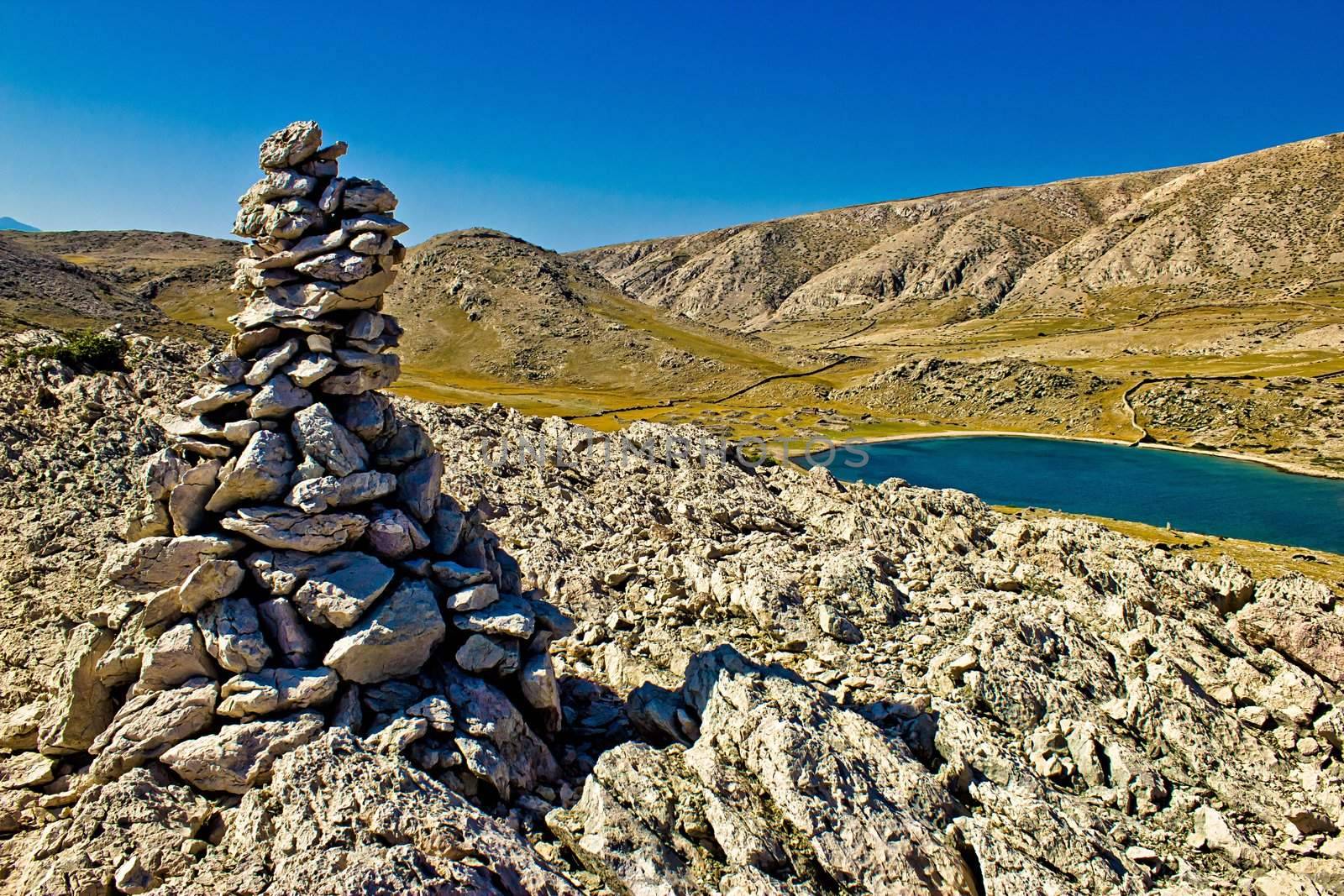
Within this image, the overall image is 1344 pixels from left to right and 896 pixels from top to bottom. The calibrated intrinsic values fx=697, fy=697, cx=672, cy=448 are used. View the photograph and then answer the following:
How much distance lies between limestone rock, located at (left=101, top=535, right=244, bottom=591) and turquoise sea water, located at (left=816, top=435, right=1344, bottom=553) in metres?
77.2

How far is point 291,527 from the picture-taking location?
1555 centimetres

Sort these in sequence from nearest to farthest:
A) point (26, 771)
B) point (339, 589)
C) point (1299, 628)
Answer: point (26, 771) < point (339, 589) < point (1299, 628)

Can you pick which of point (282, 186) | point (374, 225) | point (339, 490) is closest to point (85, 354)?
point (282, 186)

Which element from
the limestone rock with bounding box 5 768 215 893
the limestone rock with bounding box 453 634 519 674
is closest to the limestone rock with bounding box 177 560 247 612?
the limestone rock with bounding box 5 768 215 893

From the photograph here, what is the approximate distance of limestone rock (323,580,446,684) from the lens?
1477 centimetres

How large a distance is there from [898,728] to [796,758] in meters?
4.08

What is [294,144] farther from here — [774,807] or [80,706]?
[774,807]

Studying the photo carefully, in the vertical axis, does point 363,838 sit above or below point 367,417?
below

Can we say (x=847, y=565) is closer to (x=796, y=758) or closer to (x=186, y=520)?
(x=796, y=758)

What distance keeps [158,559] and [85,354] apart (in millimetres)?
21491

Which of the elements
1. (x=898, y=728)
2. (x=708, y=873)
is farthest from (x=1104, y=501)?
(x=708, y=873)

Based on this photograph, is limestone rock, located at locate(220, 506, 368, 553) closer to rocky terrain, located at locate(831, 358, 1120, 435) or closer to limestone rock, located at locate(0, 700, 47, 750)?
limestone rock, located at locate(0, 700, 47, 750)

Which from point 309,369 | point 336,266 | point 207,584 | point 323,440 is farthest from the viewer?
point 336,266

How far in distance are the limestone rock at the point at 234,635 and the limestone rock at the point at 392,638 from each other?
134 cm
